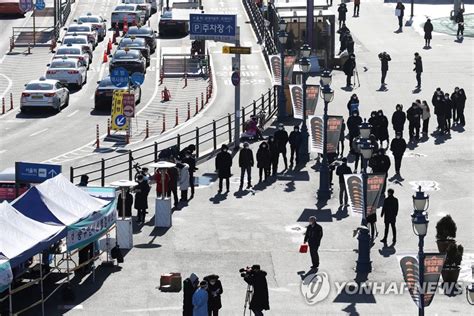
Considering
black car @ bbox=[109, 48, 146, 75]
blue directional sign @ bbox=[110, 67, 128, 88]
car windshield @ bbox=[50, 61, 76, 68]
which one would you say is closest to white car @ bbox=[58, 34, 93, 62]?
black car @ bbox=[109, 48, 146, 75]

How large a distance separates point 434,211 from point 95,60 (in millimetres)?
35051

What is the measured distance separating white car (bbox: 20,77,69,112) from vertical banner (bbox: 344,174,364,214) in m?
25.2

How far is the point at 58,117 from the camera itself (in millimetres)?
59719

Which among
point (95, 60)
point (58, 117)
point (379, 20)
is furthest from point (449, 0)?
point (58, 117)

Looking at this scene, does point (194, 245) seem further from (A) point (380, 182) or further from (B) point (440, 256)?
(B) point (440, 256)

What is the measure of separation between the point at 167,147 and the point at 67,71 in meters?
15.7

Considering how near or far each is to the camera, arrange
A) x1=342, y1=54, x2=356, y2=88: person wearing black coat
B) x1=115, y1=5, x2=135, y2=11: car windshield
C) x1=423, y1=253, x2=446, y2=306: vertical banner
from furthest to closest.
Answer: x1=115, y1=5, x2=135, y2=11: car windshield, x1=342, y1=54, x2=356, y2=88: person wearing black coat, x1=423, y1=253, x2=446, y2=306: vertical banner

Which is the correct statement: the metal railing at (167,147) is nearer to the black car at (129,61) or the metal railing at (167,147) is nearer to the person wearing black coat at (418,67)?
the person wearing black coat at (418,67)

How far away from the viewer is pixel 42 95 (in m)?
60.2

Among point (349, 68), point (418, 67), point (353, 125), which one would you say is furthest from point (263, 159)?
point (349, 68)

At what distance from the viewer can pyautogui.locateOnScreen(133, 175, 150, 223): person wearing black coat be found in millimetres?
40062

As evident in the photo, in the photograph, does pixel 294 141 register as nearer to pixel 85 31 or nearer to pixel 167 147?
pixel 167 147

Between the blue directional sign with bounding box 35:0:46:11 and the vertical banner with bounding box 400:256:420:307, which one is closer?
the vertical banner with bounding box 400:256:420:307

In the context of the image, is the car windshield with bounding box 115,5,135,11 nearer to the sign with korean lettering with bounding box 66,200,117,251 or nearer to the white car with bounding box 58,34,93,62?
the white car with bounding box 58,34,93,62
